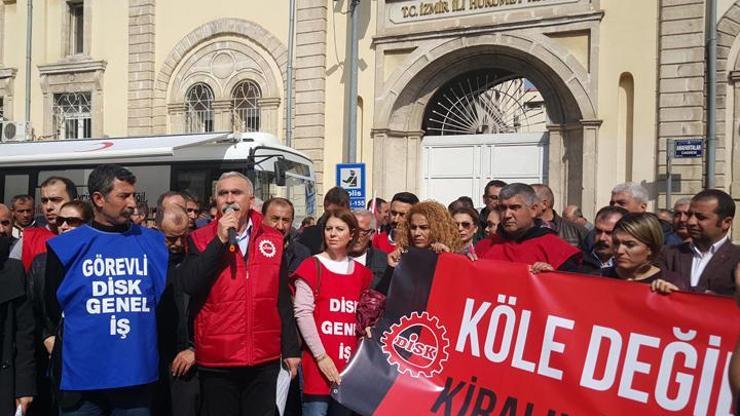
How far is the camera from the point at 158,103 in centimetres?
1844

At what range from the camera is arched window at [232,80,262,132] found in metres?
17.4

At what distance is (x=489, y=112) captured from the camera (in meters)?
15.6

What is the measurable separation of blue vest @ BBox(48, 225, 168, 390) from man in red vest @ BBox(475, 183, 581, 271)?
7.40 feet

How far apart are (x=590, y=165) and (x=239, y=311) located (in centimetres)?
1083

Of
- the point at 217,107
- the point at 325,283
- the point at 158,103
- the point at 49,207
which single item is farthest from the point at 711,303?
the point at 158,103

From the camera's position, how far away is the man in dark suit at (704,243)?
4.80 m

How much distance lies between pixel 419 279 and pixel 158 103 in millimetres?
15756

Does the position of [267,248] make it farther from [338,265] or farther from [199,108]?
[199,108]

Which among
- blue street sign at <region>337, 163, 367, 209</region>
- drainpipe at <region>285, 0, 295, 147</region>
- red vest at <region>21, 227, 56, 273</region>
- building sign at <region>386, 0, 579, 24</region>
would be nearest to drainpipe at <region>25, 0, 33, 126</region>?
drainpipe at <region>285, 0, 295, 147</region>

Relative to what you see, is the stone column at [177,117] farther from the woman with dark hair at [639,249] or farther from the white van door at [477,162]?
the woman with dark hair at [639,249]

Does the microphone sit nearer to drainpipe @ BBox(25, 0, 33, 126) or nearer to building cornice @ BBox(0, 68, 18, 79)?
drainpipe @ BBox(25, 0, 33, 126)

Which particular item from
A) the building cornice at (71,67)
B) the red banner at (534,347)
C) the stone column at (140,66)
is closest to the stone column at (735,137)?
the red banner at (534,347)

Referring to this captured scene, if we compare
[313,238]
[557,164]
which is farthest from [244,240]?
[557,164]

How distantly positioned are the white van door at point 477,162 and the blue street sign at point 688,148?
281 centimetres
